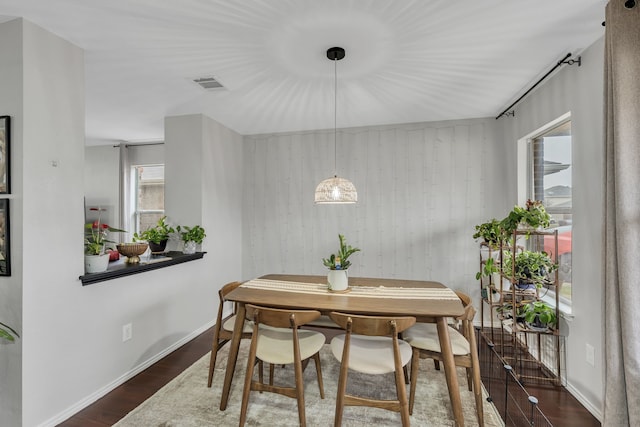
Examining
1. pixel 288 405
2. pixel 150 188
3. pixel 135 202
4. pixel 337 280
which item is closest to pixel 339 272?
pixel 337 280

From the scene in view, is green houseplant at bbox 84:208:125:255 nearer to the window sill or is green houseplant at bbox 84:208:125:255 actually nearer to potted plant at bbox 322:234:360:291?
the window sill

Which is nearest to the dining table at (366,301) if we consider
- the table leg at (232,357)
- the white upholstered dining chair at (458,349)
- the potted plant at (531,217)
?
the table leg at (232,357)

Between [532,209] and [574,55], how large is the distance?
1.16m

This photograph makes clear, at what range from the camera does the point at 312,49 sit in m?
2.18

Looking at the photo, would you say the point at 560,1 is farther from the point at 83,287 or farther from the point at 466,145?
the point at 83,287

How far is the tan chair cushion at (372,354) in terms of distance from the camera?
1785mm

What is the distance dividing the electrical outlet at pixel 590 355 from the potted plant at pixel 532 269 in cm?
51

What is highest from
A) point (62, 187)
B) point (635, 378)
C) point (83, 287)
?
point (62, 187)

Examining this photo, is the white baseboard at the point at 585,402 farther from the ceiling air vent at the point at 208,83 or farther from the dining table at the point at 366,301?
the ceiling air vent at the point at 208,83

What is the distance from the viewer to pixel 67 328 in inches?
81.3

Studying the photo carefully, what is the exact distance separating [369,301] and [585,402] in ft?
5.47

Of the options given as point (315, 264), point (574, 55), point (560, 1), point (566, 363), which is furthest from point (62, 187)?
point (566, 363)

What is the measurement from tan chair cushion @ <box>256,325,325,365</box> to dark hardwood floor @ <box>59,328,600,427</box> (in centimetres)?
108

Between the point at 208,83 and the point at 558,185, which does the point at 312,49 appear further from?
the point at 558,185
